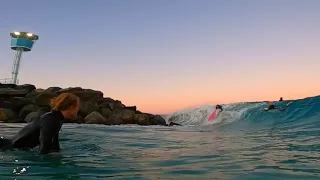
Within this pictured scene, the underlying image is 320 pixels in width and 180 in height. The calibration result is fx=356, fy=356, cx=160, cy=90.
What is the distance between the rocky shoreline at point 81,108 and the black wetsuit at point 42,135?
18.4 meters

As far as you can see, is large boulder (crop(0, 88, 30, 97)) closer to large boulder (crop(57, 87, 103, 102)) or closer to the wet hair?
large boulder (crop(57, 87, 103, 102))

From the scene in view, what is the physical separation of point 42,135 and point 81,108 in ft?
76.6

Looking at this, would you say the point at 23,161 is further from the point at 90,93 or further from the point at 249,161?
the point at 90,93

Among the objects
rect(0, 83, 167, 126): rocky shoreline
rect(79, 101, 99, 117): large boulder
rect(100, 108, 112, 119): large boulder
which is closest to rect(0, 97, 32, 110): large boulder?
rect(0, 83, 167, 126): rocky shoreline

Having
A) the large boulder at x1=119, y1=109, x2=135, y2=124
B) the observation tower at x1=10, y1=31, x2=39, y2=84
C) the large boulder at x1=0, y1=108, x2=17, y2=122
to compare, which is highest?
the observation tower at x1=10, y1=31, x2=39, y2=84

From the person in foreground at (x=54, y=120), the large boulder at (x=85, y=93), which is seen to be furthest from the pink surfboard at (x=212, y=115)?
the person in foreground at (x=54, y=120)

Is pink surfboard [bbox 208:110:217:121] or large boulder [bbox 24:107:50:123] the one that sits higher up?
pink surfboard [bbox 208:110:217:121]

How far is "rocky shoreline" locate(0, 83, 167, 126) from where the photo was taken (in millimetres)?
25594

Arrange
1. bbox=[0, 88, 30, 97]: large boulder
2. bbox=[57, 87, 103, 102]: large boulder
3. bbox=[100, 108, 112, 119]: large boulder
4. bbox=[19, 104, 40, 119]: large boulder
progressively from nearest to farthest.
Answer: bbox=[19, 104, 40, 119]: large boulder, bbox=[100, 108, 112, 119]: large boulder, bbox=[57, 87, 103, 102]: large boulder, bbox=[0, 88, 30, 97]: large boulder

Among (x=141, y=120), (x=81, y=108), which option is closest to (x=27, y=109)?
(x=81, y=108)

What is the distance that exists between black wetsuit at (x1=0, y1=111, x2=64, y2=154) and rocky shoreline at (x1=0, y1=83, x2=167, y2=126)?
1843cm

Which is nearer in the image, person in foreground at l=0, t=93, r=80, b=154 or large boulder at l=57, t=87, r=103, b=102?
person in foreground at l=0, t=93, r=80, b=154

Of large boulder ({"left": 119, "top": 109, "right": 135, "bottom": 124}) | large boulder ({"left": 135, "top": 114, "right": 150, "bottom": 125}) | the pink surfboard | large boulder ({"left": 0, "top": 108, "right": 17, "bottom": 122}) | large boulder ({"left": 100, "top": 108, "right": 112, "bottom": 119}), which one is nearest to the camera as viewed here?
large boulder ({"left": 0, "top": 108, "right": 17, "bottom": 122})

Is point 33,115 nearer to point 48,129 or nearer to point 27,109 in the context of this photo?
point 27,109
